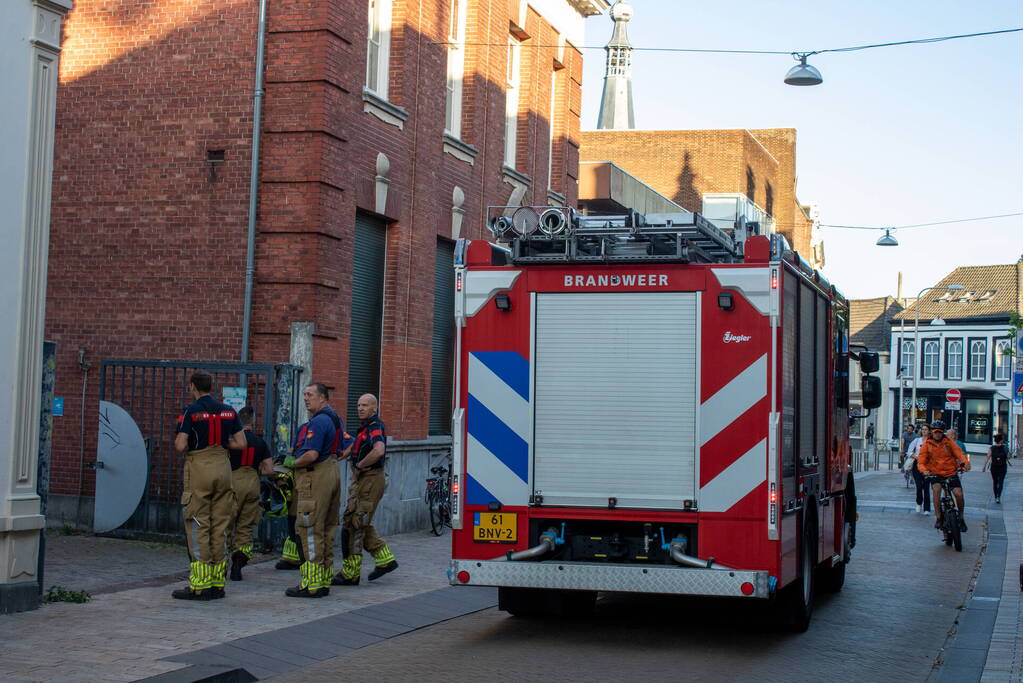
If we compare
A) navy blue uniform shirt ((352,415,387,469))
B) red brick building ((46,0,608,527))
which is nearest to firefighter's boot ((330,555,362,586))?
navy blue uniform shirt ((352,415,387,469))

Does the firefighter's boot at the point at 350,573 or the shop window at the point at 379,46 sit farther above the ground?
the shop window at the point at 379,46

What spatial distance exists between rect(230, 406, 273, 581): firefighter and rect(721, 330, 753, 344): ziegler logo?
481 cm

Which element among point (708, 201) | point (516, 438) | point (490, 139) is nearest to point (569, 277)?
point (516, 438)

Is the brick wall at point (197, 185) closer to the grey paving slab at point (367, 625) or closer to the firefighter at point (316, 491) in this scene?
the firefighter at point (316, 491)

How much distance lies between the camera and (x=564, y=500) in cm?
947

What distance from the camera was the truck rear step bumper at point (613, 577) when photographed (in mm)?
8984

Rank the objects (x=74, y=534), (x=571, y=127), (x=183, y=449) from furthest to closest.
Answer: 1. (x=571, y=127)
2. (x=74, y=534)
3. (x=183, y=449)

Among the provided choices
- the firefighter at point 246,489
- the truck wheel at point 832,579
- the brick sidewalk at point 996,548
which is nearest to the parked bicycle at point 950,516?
the brick sidewalk at point 996,548

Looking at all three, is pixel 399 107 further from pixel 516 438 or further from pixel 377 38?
pixel 516 438

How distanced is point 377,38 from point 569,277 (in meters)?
8.73

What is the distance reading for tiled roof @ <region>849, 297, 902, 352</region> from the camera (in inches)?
3359

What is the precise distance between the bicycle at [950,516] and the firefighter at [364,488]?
9.59m

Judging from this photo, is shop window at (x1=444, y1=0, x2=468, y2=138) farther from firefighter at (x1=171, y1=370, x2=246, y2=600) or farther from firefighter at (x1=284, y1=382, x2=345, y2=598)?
firefighter at (x1=171, y1=370, x2=246, y2=600)

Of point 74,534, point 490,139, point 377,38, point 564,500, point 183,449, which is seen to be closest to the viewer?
point 564,500
